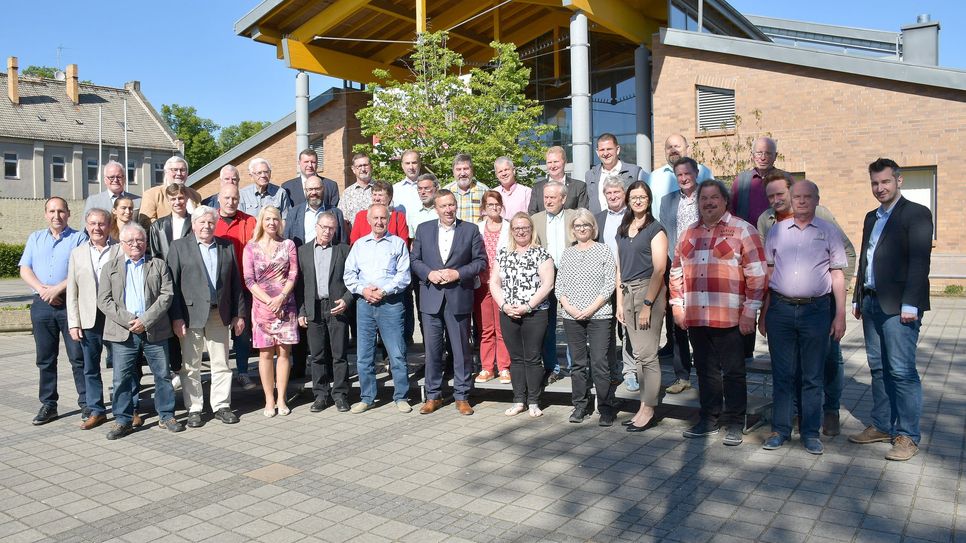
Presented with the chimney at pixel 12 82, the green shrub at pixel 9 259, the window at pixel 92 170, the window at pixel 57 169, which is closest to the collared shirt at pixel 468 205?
the green shrub at pixel 9 259

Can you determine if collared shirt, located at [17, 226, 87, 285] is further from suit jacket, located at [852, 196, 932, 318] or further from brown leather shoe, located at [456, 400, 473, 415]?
suit jacket, located at [852, 196, 932, 318]

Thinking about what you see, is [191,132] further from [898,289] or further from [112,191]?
[898,289]

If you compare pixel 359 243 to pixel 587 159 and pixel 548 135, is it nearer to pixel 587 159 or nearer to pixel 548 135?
pixel 587 159

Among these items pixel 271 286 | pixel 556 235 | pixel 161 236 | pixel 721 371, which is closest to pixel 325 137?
pixel 161 236

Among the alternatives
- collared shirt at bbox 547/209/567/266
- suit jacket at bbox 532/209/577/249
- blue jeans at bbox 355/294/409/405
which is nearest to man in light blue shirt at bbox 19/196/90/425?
blue jeans at bbox 355/294/409/405

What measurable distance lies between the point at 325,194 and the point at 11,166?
48.7m

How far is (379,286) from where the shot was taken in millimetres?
7074

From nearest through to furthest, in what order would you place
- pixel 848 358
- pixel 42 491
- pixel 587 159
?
pixel 42 491
pixel 848 358
pixel 587 159

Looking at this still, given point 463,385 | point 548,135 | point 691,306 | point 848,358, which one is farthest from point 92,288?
point 548,135

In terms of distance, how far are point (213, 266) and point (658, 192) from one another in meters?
4.36

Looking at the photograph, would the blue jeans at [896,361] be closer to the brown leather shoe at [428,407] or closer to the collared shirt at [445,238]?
the collared shirt at [445,238]

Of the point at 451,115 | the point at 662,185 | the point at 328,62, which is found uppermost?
Result: the point at 328,62

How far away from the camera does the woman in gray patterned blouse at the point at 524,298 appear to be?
6.69m

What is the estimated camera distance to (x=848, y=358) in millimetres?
9586
